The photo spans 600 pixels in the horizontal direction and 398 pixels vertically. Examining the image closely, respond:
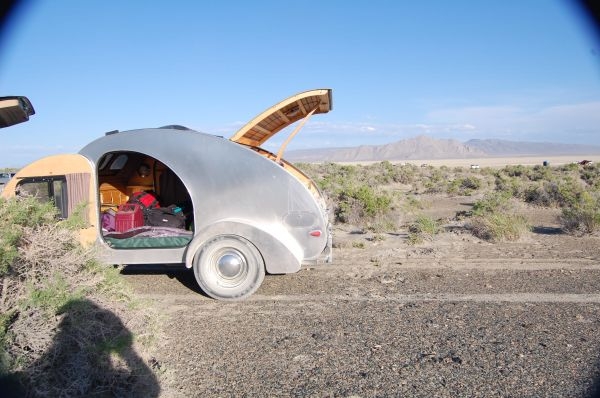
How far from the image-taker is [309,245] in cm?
731

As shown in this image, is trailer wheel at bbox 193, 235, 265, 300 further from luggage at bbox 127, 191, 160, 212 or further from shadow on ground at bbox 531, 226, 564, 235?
shadow on ground at bbox 531, 226, 564, 235

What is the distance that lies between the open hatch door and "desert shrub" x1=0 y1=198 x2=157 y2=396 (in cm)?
356

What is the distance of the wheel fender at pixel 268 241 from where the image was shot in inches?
282

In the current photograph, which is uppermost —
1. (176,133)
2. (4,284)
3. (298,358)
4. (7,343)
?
(176,133)

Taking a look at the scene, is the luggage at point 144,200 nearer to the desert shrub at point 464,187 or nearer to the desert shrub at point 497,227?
the desert shrub at point 497,227

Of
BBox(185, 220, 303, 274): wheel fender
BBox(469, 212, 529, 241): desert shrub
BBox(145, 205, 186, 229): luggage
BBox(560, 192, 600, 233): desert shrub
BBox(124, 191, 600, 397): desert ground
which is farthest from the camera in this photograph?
BBox(560, 192, 600, 233): desert shrub

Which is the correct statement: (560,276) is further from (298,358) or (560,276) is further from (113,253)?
(113,253)

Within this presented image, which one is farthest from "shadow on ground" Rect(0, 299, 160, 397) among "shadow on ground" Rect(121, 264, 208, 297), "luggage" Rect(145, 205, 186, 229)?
"luggage" Rect(145, 205, 186, 229)

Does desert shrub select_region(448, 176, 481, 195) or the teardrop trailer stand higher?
the teardrop trailer

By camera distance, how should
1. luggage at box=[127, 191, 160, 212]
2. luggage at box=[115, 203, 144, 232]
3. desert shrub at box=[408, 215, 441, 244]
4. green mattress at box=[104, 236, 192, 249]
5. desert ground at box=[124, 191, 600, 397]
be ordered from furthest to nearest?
1. desert shrub at box=[408, 215, 441, 244]
2. luggage at box=[127, 191, 160, 212]
3. luggage at box=[115, 203, 144, 232]
4. green mattress at box=[104, 236, 192, 249]
5. desert ground at box=[124, 191, 600, 397]

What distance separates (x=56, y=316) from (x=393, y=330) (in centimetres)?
338

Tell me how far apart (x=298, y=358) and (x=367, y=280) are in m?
3.39

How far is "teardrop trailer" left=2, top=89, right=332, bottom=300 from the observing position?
725cm

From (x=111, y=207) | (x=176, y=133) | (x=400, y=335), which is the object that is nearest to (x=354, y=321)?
(x=400, y=335)
